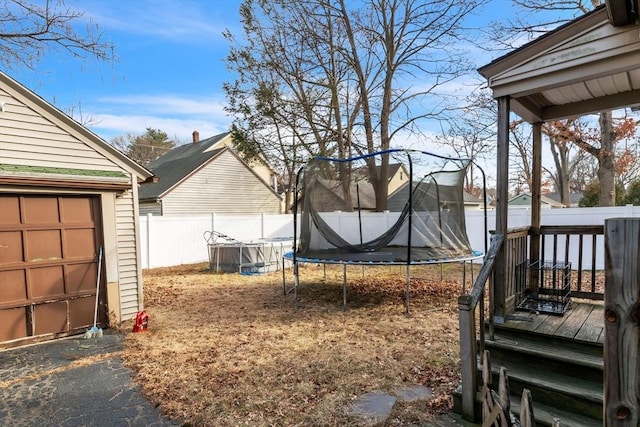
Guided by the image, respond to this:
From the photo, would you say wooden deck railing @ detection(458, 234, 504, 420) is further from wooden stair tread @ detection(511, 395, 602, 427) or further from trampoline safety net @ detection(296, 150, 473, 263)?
trampoline safety net @ detection(296, 150, 473, 263)

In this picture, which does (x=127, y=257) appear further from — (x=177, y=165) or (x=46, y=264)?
(x=177, y=165)

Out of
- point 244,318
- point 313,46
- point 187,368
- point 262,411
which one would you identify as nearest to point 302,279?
point 244,318

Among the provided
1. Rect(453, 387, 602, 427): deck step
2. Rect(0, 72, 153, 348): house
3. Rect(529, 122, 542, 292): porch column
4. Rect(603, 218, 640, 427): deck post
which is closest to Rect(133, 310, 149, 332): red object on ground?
Rect(0, 72, 153, 348): house

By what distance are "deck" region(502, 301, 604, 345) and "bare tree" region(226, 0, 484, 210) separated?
1103cm

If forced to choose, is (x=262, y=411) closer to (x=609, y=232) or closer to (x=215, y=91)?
(x=609, y=232)

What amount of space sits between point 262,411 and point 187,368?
1.24 metres

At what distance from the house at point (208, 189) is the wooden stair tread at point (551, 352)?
14.4 m

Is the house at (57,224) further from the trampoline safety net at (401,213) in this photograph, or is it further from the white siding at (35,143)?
the trampoline safety net at (401,213)

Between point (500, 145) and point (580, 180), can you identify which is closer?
point (500, 145)

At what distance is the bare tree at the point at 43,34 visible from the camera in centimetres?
565

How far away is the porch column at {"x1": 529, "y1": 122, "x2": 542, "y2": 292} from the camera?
3988mm

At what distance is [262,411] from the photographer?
291cm

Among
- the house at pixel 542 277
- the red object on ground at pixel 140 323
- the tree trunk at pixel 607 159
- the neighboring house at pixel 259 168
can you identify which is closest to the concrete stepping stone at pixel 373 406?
the house at pixel 542 277

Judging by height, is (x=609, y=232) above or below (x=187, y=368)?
above
